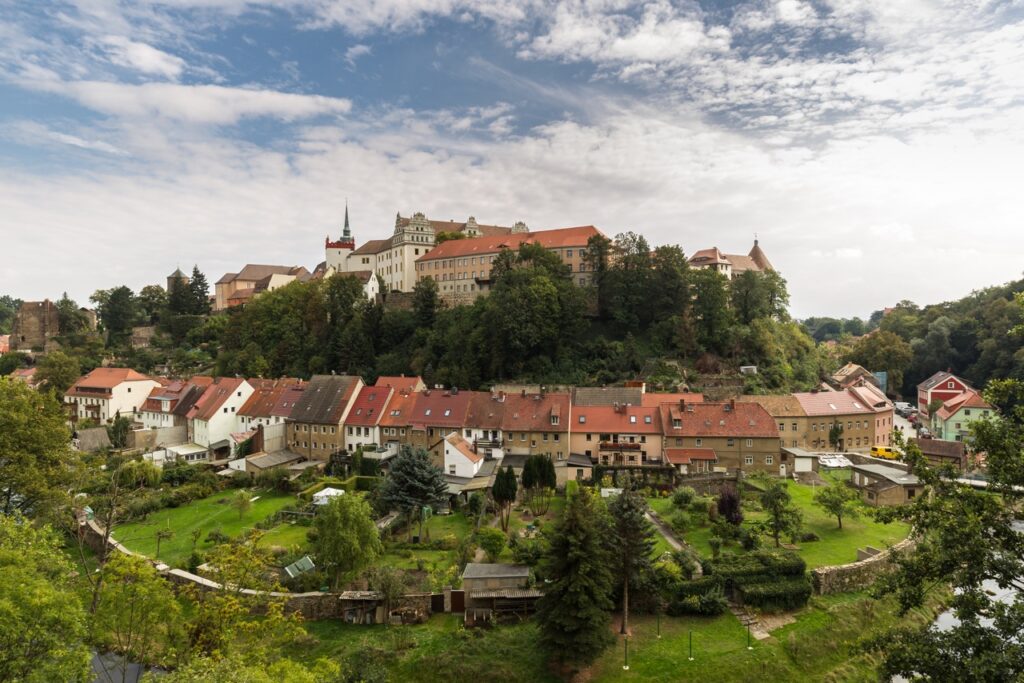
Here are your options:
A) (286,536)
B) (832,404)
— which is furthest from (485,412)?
(832,404)

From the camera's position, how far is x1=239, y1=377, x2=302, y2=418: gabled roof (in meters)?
47.5

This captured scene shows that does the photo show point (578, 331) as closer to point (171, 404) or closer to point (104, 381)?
point (171, 404)

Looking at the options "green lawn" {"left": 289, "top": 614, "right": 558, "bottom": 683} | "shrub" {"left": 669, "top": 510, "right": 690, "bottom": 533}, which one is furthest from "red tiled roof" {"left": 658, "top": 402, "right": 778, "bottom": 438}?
"green lawn" {"left": 289, "top": 614, "right": 558, "bottom": 683}

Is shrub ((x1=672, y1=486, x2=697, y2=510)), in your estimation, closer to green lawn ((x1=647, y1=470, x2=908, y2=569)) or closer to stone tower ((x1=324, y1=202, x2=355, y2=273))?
green lawn ((x1=647, y1=470, x2=908, y2=569))

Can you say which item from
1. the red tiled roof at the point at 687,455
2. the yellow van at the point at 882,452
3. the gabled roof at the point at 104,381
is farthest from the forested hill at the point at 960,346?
the gabled roof at the point at 104,381

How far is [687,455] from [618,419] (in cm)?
525

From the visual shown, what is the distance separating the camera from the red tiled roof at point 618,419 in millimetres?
39812

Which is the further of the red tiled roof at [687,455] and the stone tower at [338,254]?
the stone tower at [338,254]

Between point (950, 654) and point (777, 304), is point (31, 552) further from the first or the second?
point (777, 304)

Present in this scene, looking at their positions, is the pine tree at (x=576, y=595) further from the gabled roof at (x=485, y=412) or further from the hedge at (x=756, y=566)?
the gabled roof at (x=485, y=412)

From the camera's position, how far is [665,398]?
1709 inches

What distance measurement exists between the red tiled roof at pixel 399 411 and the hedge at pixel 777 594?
26.1 meters

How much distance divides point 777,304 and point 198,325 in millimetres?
78321

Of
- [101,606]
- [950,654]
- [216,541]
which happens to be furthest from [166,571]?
[950,654]
